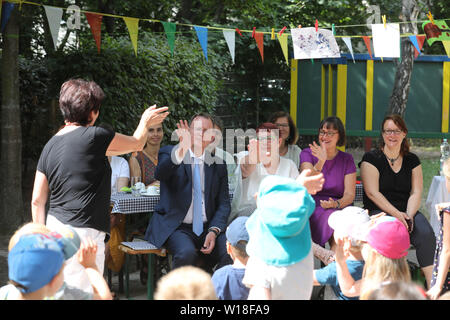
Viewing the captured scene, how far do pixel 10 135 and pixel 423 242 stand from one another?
4598 millimetres

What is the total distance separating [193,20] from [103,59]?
4.81 meters

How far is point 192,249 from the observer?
403cm

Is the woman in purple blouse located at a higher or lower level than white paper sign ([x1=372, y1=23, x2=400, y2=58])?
lower

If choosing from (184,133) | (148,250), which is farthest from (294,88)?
(184,133)

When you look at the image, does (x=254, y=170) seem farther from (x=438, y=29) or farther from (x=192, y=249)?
(x=438, y=29)

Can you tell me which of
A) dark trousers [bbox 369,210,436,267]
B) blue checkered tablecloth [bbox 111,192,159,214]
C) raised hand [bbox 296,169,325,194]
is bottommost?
dark trousers [bbox 369,210,436,267]

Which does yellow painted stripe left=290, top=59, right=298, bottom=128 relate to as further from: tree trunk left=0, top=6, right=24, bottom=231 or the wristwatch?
the wristwatch

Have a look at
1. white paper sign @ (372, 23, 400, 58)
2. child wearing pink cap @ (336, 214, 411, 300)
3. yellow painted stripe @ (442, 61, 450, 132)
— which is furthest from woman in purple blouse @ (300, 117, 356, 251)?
yellow painted stripe @ (442, 61, 450, 132)

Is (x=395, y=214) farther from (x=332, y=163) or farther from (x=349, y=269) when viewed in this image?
(x=349, y=269)

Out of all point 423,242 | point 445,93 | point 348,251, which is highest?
point 445,93

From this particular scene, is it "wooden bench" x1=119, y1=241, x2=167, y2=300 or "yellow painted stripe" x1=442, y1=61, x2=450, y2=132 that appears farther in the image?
"yellow painted stripe" x1=442, y1=61, x2=450, y2=132

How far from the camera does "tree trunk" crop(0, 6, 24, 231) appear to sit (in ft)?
21.0

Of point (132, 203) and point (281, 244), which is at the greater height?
point (281, 244)
